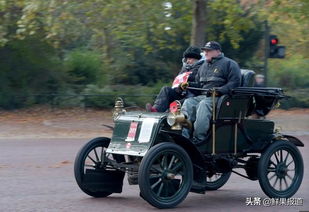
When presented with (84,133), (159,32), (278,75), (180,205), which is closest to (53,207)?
(180,205)

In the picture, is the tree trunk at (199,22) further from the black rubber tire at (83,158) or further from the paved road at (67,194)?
the black rubber tire at (83,158)

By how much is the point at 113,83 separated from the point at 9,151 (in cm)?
1111

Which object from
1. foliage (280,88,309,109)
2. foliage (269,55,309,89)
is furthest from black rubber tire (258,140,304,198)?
foliage (269,55,309,89)

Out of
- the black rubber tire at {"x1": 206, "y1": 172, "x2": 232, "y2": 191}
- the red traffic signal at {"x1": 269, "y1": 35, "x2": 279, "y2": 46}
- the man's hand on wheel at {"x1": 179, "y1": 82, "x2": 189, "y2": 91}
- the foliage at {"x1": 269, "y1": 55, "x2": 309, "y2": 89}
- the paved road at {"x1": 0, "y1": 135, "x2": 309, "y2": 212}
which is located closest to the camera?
the paved road at {"x1": 0, "y1": 135, "x2": 309, "y2": 212}

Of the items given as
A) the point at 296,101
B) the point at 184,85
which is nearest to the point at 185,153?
the point at 184,85

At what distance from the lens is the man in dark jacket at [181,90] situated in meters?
8.81

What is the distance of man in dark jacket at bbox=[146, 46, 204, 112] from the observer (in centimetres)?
881

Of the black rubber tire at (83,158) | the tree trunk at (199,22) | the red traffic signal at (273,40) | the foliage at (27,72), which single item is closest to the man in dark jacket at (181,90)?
the black rubber tire at (83,158)

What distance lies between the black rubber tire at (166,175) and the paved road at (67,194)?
0.22m

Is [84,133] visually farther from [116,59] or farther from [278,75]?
[278,75]

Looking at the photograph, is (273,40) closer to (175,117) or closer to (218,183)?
(218,183)

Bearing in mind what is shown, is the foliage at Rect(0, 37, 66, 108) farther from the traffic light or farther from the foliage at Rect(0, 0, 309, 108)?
the traffic light

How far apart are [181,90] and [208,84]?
36 centimetres

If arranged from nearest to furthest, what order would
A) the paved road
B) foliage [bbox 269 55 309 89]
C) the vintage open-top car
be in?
the vintage open-top car < the paved road < foliage [bbox 269 55 309 89]
